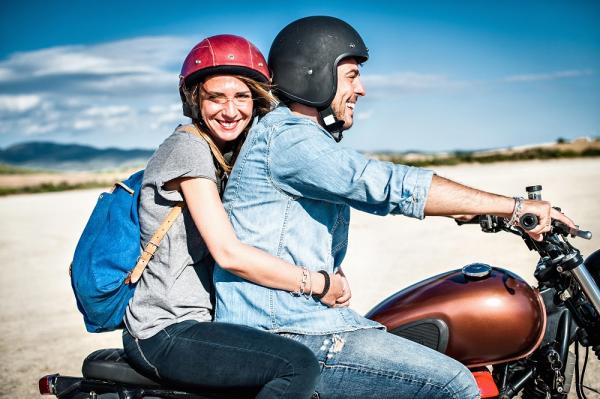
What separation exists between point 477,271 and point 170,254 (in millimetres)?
1319

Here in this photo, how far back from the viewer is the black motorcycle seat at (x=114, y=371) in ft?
8.53

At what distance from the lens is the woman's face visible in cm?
299

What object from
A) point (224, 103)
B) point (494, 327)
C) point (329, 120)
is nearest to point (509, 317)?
point (494, 327)

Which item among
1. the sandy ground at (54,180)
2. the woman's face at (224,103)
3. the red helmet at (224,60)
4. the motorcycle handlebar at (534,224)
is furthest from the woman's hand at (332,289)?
the sandy ground at (54,180)

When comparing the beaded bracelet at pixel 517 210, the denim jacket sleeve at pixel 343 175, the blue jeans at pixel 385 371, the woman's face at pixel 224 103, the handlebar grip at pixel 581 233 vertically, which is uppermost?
the woman's face at pixel 224 103

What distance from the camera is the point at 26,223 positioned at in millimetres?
16297

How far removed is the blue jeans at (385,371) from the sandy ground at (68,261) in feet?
8.44

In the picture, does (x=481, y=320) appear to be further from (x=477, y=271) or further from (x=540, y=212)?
(x=540, y=212)

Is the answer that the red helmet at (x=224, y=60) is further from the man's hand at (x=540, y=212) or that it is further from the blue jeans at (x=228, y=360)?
the man's hand at (x=540, y=212)

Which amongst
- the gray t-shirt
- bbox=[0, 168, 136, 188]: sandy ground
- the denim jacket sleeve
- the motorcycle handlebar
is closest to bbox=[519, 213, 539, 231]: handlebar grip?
the motorcycle handlebar

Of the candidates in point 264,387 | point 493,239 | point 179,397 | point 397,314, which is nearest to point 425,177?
point 397,314

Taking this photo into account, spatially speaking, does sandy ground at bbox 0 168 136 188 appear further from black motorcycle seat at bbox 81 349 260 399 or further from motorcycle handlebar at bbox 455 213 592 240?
motorcycle handlebar at bbox 455 213 592 240

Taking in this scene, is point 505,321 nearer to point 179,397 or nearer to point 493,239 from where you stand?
point 179,397

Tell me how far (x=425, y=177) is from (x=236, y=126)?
101 centimetres
